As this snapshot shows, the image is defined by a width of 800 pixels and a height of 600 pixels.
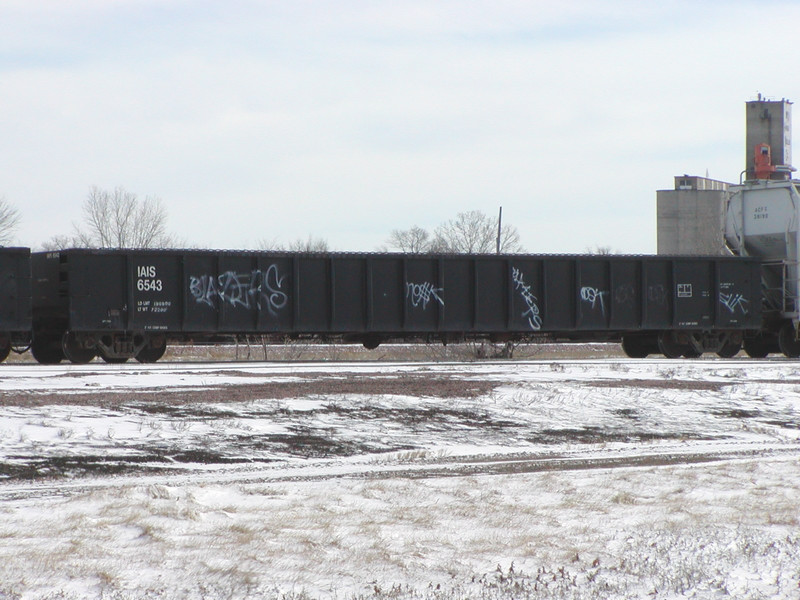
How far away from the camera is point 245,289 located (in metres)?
24.3

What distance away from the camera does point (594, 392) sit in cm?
1407

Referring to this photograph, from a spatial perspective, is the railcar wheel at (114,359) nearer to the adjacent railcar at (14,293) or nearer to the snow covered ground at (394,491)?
the adjacent railcar at (14,293)

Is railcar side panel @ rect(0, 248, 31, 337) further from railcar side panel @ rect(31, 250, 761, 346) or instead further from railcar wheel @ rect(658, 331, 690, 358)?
railcar wheel @ rect(658, 331, 690, 358)

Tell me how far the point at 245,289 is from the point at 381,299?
3.25 m

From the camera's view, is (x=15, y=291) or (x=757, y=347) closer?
(x=15, y=291)


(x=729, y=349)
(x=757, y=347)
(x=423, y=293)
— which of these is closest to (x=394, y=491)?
(x=423, y=293)

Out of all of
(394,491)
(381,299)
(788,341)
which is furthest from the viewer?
(788,341)

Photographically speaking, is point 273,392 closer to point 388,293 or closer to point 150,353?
point 150,353

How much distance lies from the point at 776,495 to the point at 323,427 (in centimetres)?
472

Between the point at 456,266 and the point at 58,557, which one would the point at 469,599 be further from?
the point at 456,266

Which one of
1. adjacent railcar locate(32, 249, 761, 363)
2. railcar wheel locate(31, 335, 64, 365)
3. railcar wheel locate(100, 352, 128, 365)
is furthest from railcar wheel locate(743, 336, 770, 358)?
railcar wheel locate(31, 335, 64, 365)

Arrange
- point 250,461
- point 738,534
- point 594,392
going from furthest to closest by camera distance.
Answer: point 594,392, point 250,461, point 738,534

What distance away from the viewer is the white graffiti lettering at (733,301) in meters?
27.6

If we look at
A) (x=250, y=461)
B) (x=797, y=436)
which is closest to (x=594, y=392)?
(x=797, y=436)
